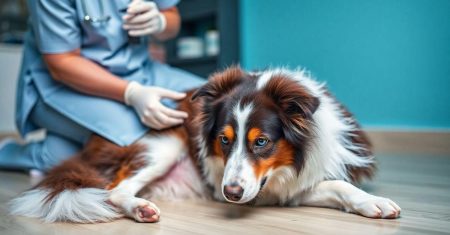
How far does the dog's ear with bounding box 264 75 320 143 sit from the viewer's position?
4.80ft

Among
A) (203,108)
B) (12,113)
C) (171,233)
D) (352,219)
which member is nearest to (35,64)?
(203,108)

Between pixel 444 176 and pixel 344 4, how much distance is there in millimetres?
1469

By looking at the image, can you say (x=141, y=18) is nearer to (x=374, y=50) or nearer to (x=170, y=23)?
(x=170, y=23)

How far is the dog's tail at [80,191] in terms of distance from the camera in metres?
1.48

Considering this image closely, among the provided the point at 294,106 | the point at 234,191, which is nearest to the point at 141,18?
the point at 294,106

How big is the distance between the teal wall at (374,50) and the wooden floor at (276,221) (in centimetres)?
102

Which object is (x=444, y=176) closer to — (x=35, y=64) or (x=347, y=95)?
(x=347, y=95)

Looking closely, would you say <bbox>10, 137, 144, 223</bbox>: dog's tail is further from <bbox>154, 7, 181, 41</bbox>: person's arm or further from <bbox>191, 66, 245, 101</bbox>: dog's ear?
<bbox>154, 7, 181, 41</bbox>: person's arm

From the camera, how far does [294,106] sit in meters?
1.50

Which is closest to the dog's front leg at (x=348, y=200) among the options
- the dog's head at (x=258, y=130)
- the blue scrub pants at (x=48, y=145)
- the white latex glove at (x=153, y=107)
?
the dog's head at (x=258, y=130)

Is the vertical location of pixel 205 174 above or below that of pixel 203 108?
below

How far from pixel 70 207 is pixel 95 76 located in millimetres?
693

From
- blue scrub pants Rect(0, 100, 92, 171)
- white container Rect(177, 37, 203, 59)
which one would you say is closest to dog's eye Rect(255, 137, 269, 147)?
blue scrub pants Rect(0, 100, 92, 171)

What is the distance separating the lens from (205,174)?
181 cm
